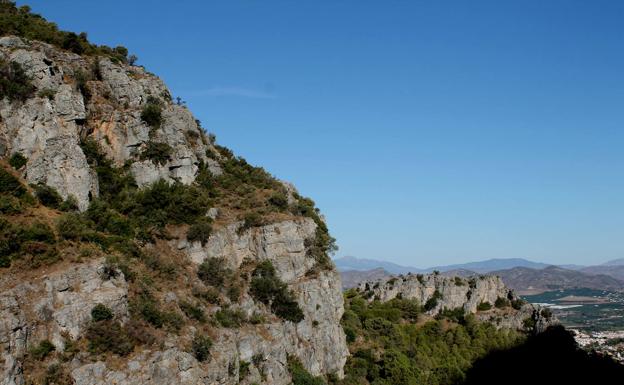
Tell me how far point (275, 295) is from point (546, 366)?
175 ft

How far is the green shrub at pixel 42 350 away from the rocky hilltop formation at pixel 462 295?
7666cm

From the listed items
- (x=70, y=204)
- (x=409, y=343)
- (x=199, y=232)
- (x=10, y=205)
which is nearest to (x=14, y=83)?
(x=70, y=204)

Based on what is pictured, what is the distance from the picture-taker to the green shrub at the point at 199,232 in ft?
184

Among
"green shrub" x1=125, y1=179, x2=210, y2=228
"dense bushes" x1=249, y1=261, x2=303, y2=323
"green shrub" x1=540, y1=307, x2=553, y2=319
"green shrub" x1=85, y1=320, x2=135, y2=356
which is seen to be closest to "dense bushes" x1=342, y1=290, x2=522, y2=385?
"green shrub" x1=540, y1=307, x2=553, y2=319

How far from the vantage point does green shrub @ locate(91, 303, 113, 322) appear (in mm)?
39625

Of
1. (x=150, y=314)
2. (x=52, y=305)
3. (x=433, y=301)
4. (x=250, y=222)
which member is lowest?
(x=433, y=301)

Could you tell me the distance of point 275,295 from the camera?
57.5 meters

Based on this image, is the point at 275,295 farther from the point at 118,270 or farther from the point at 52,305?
the point at 52,305

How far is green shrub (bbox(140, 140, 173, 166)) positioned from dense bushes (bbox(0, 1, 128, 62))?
16119 millimetres

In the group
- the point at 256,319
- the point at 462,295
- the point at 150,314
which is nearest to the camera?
the point at 150,314

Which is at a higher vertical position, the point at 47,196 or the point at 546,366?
the point at 47,196

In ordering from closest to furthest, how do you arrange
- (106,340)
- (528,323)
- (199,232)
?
(106,340), (199,232), (528,323)

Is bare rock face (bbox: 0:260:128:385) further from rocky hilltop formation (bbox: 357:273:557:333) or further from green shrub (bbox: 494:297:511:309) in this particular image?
green shrub (bbox: 494:297:511:309)

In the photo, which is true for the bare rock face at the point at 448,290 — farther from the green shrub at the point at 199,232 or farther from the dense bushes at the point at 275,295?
the green shrub at the point at 199,232
